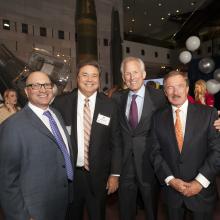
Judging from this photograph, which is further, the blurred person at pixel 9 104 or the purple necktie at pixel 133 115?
the blurred person at pixel 9 104

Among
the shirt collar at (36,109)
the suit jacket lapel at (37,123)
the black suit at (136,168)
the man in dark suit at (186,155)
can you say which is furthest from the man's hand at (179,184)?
the shirt collar at (36,109)

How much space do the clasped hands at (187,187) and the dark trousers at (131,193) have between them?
1.24 ft

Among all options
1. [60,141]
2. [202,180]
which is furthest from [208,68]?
[60,141]

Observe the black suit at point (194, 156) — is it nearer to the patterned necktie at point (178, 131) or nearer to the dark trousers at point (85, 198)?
the patterned necktie at point (178, 131)

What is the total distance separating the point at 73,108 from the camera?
6.65ft

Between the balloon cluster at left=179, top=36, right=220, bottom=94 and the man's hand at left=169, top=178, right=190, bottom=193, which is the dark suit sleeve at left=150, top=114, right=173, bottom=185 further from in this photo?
the balloon cluster at left=179, top=36, right=220, bottom=94

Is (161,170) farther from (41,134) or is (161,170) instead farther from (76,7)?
(76,7)

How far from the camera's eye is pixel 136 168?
2.05 metres

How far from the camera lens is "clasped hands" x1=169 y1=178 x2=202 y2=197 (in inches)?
66.7

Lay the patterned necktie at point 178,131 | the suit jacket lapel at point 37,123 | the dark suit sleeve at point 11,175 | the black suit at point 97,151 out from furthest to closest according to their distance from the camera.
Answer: the black suit at point 97,151, the patterned necktie at point 178,131, the suit jacket lapel at point 37,123, the dark suit sleeve at point 11,175

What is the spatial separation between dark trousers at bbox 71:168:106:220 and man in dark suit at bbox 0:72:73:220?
0.25 meters

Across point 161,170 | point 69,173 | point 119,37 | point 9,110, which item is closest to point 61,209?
point 69,173

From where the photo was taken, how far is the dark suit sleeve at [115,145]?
203 cm

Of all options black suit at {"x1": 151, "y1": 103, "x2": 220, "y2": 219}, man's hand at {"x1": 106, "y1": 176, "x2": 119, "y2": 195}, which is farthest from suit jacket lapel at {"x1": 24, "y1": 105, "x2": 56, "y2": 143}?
black suit at {"x1": 151, "y1": 103, "x2": 220, "y2": 219}
